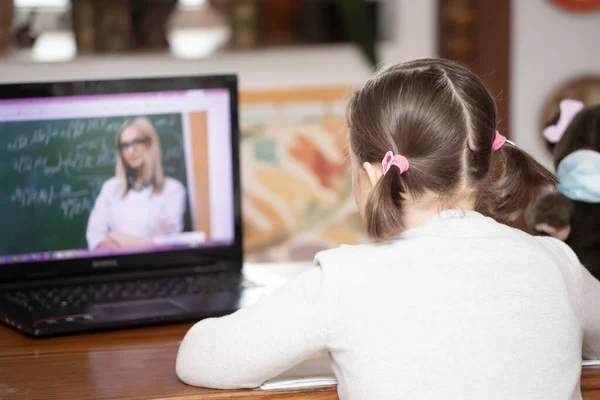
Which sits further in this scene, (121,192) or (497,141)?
(121,192)

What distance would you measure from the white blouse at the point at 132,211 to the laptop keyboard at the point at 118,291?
81mm

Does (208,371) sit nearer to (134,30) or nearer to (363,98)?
(363,98)

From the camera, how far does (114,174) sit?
1.42m

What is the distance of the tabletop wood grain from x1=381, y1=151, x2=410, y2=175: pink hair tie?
0.87ft

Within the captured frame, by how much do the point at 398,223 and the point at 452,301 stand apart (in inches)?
4.3

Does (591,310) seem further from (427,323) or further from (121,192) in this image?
(121,192)

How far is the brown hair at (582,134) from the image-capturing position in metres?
1.31

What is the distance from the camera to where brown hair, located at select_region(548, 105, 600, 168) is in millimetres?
1312

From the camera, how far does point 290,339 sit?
960 mm

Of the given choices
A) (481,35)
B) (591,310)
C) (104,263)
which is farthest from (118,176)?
(481,35)

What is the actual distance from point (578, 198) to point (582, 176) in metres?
0.03

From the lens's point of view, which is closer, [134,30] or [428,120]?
[428,120]

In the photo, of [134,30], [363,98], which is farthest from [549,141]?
[134,30]

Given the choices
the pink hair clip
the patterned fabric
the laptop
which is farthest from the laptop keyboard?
the patterned fabric
